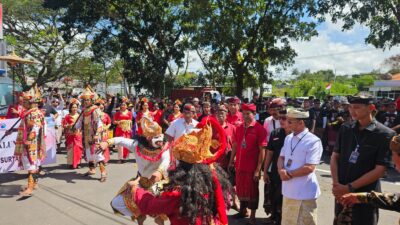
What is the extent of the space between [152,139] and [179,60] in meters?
16.2

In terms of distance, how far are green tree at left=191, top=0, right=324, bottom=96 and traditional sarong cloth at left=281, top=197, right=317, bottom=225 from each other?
41.1 feet

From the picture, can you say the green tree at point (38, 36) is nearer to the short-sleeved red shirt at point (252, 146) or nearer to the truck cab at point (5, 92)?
the truck cab at point (5, 92)

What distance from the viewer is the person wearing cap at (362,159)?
3.44 m

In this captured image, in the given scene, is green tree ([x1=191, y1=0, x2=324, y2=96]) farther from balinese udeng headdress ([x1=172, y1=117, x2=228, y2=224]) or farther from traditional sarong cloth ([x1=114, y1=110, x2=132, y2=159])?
balinese udeng headdress ([x1=172, y1=117, x2=228, y2=224])

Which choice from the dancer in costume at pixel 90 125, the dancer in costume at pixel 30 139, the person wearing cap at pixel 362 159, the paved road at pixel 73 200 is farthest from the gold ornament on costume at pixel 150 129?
the dancer in costume at pixel 90 125

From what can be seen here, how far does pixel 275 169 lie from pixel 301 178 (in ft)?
4.00

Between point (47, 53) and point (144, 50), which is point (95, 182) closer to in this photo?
point (144, 50)

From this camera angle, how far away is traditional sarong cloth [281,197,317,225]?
3871 mm

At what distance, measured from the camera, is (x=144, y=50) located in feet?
66.1

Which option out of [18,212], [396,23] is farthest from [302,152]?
[396,23]

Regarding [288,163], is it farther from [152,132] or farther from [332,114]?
[332,114]

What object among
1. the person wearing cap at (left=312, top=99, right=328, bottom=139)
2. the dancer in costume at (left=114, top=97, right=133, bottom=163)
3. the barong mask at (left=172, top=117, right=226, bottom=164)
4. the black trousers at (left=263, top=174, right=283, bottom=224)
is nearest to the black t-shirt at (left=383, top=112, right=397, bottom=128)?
the person wearing cap at (left=312, top=99, right=328, bottom=139)

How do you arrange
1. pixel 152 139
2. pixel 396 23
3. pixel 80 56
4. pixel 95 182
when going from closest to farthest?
pixel 152 139, pixel 95 182, pixel 396 23, pixel 80 56

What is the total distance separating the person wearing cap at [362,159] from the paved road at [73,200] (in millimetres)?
2073
